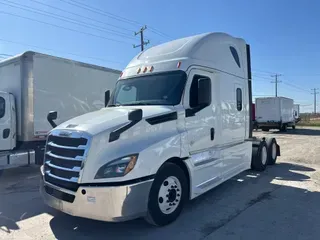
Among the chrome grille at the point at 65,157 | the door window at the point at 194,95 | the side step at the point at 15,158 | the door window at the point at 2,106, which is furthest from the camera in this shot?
the door window at the point at 2,106

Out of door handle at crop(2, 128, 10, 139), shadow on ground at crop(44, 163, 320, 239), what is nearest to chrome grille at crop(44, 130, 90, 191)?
shadow on ground at crop(44, 163, 320, 239)

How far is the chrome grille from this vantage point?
4.08m

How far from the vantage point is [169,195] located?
15.5ft

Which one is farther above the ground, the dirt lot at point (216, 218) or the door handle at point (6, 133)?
the door handle at point (6, 133)

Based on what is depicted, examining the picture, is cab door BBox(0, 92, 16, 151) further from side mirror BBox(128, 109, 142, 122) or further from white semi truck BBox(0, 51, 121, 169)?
side mirror BBox(128, 109, 142, 122)

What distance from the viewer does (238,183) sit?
24.2ft

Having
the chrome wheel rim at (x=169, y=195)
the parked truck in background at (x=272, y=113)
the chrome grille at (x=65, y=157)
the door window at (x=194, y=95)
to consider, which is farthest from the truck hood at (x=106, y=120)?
the parked truck in background at (x=272, y=113)

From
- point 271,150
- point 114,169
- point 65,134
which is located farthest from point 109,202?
point 271,150

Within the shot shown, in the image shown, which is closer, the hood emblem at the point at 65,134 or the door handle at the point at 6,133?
the hood emblem at the point at 65,134

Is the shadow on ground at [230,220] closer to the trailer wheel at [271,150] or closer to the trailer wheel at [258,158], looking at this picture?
the trailer wheel at [258,158]

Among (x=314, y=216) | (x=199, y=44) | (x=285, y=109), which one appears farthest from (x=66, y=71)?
(x=285, y=109)

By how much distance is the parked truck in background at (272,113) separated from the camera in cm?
2759

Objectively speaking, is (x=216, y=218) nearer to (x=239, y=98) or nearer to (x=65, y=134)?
(x=65, y=134)

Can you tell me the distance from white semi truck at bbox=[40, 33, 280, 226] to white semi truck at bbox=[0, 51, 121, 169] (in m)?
3.39
